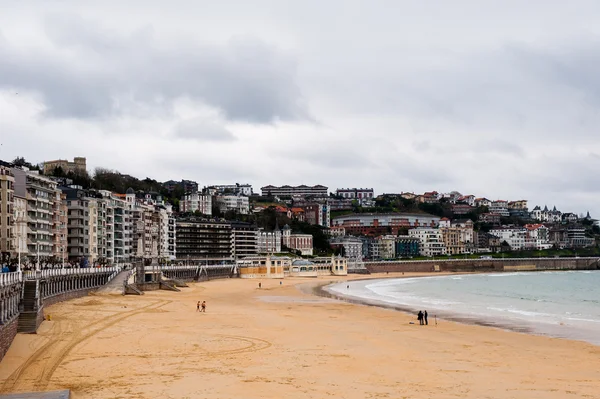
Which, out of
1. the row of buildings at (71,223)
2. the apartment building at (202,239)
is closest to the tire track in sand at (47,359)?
the row of buildings at (71,223)

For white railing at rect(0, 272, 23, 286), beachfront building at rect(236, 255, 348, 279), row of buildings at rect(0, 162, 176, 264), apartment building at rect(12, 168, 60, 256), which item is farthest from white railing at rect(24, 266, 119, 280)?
beachfront building at rect(236, 255, 348, 279)

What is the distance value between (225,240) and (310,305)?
115218mm

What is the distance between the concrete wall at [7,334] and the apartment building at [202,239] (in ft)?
451

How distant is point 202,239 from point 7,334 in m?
146

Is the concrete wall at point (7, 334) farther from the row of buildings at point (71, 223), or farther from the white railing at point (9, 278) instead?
the row of buildings at point (71, 223)

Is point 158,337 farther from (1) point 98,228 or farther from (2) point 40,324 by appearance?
(1) point 98,228

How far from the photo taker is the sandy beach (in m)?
25.6

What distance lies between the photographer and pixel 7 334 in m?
31.7

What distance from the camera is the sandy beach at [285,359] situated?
25562 millimetres

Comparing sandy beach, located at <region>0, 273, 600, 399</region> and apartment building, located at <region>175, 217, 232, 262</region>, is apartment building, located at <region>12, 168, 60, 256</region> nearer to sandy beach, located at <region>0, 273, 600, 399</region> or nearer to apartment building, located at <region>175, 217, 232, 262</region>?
sandy beach, located at <region>0, 273, 600, 399</region>

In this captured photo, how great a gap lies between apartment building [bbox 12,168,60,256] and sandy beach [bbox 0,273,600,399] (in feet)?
115

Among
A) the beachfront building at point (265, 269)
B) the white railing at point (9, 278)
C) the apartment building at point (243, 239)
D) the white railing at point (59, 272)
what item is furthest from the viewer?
the apartment building at point (243, 239)

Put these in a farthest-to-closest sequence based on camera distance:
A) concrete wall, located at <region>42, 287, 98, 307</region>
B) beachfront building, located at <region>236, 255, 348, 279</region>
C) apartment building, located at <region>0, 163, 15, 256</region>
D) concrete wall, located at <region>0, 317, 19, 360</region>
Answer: beachfront building, located at <region>236, 255, 348, 279</region>, apartment building, located at <region>0, 163, 15, 256</region>, concrete wall, located at <region>42, 287, 98, 307</region>, concrete wall, located at <region>0, 317, 19, 360</region>

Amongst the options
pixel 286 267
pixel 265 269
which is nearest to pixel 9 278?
pixel 265 269
